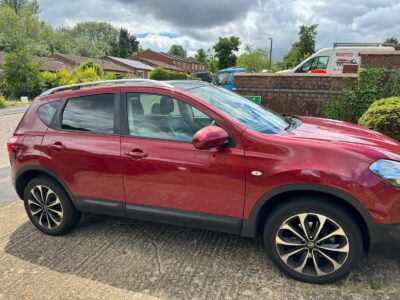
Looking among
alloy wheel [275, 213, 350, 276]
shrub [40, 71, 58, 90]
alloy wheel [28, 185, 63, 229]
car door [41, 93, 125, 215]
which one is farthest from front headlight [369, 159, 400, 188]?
shrub [40, 71, 58, 90]

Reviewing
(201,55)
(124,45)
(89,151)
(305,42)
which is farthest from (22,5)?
(89,151)

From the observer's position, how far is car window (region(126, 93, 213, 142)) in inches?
115

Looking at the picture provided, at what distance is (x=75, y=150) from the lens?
3305 millimetres

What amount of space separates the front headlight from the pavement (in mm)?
910

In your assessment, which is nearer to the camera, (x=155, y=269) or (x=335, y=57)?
(x=155, y=269)

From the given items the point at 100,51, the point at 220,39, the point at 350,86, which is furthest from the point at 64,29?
the point at 350,86

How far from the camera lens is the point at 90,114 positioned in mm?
3383

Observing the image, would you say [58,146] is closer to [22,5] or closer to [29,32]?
[29,32]

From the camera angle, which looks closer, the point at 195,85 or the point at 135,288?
the point at 135,288

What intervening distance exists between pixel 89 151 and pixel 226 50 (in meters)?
53.0

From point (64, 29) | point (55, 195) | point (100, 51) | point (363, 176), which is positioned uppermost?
point (64, 29)

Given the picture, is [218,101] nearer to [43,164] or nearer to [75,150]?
[75,150]

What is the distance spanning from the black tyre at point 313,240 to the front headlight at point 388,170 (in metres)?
0.38

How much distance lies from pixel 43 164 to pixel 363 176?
10.0ft
